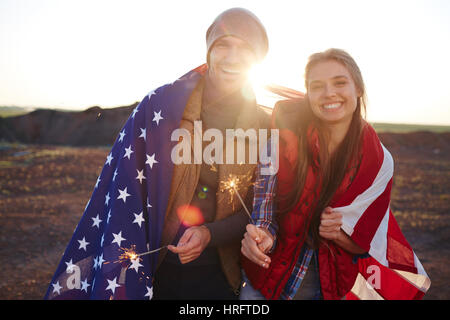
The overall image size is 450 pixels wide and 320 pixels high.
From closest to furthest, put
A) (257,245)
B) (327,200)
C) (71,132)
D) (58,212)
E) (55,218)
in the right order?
(257,245) → (327,200) → (55,218) → (58,212) → (71,132)

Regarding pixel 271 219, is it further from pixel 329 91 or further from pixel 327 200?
pixel 329 91

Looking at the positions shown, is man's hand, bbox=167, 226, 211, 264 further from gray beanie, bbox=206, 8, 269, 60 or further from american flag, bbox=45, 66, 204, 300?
gray beanie, bbox=206, 8, 269, 60

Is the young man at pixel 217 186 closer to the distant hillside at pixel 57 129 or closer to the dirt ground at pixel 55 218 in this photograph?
the dirt ground at pixel 55 218

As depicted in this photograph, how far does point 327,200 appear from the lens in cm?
235

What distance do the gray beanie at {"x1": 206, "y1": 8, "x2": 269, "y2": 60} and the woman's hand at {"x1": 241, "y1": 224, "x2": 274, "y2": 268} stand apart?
1.49 m

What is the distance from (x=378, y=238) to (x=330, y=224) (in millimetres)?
488

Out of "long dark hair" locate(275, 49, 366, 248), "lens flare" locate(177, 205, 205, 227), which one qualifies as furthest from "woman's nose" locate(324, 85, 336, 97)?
"lens flare" locate(177, 205, 205, 227)

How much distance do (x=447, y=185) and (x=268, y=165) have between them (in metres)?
13.1

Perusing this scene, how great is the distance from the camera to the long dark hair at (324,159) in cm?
234

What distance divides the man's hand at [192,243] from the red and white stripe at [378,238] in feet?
3.30

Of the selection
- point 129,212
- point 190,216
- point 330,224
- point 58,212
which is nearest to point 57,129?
point 58,212

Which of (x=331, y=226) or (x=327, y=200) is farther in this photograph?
(x=327, y=200)

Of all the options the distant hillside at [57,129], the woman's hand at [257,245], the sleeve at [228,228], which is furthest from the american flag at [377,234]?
the distant hillside at [57,129]
